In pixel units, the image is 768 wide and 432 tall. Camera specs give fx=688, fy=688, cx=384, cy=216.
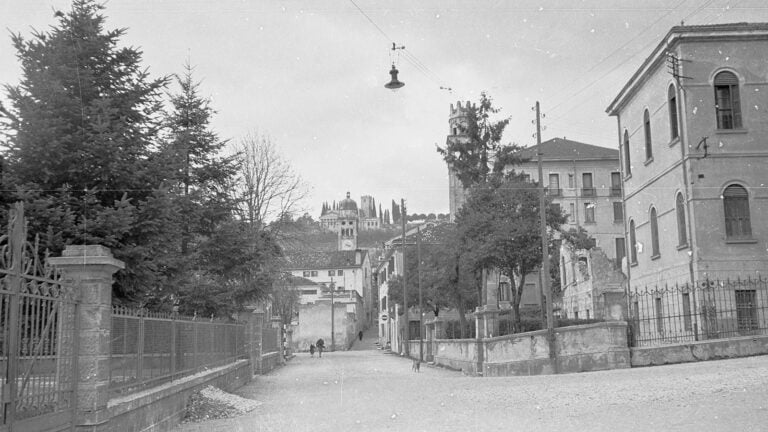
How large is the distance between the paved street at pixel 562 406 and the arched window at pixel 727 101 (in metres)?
11.4

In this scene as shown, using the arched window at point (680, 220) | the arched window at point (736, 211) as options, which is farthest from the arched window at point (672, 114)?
the arched window at point (736, 211)

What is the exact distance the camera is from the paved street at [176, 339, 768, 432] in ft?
31.6

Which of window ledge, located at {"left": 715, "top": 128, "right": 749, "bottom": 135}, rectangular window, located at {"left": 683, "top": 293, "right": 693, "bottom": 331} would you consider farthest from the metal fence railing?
window ledge, located at {"left": 715, "top": 128, "right": 749, "bottom": 135}

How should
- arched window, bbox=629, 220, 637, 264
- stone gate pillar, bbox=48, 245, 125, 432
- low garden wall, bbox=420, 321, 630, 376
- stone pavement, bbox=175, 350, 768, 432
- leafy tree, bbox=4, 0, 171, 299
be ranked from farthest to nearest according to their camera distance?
arched window, bbox=629, 220, 637, 264
low garden wall, bbox=420, 321, 630, 376
leafy tree, bbox=4, 0, 171, 299
stone pavement, bbox=175, 350, 768, 432
stone gate pillar, bbox=48, 245, 125, 432

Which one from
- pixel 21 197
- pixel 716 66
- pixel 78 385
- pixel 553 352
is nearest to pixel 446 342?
pixel 553 352

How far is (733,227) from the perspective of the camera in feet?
77.4

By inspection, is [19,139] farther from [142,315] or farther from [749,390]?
[749,390]

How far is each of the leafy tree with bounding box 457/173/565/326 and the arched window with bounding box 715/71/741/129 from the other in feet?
27.6

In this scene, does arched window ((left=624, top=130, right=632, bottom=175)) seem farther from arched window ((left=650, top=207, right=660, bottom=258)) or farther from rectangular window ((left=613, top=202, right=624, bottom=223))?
rectangular window ((left=613, top=202, right=624, bottom=223))

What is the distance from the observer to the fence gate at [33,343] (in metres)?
6.29

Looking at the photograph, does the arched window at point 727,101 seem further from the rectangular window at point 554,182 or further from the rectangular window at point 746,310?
the rectangular window at point 554,182

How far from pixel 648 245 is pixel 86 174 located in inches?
851

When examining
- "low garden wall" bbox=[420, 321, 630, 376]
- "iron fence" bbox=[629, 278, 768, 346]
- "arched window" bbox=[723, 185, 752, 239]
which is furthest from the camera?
"arched window" bbox=[723, 185, 752, 239]

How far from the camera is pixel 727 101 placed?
24.3 meters
